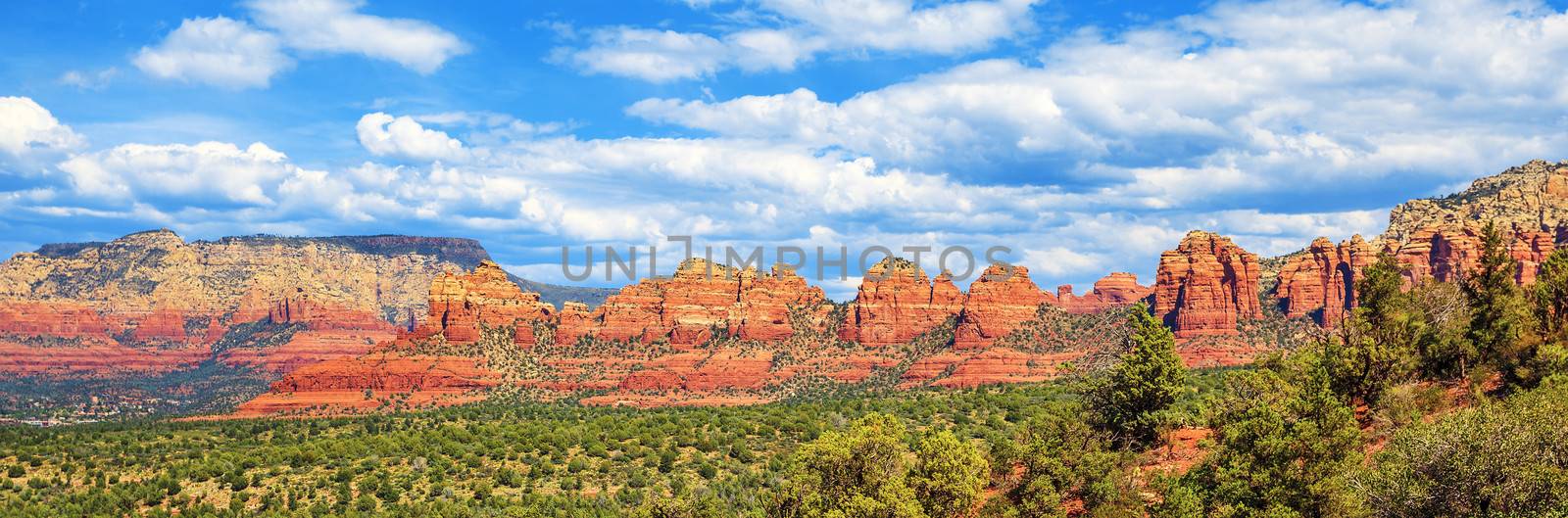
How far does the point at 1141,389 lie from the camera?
184 feet

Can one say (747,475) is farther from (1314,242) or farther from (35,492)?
(1314,242)

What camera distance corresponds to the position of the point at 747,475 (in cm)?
6819

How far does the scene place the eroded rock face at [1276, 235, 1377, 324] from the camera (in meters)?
157

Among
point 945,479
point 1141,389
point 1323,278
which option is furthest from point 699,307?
point 945,479

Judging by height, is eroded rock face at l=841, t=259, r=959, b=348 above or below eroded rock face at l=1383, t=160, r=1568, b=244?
below

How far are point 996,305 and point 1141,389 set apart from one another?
117 metres

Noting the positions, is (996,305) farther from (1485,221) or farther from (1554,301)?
(1554,301)

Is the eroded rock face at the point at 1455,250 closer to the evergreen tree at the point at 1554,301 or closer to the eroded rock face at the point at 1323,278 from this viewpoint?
the eroded rock face at the point at 1323,278

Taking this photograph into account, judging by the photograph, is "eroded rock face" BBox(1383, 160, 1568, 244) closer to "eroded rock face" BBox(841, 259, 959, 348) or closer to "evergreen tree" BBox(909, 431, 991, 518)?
"eroded rock face" BBox(841, 259, 959, 348)

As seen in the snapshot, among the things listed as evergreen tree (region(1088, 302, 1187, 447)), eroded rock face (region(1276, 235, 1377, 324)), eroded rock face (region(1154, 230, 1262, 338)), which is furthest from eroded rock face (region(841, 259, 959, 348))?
evergreen tree (region(1088, 302, 1187, 447))

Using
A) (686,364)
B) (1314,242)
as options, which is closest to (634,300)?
(686,364)

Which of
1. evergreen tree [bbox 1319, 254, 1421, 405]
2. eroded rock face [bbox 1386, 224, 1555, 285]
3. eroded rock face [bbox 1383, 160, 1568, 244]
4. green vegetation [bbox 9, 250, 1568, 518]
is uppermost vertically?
eroded rock face [bbox 1383, 160, 1568, 244]

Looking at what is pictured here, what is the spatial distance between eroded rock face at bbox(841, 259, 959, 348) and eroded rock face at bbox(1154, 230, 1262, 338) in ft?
111

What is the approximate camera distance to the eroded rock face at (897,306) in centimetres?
17938
